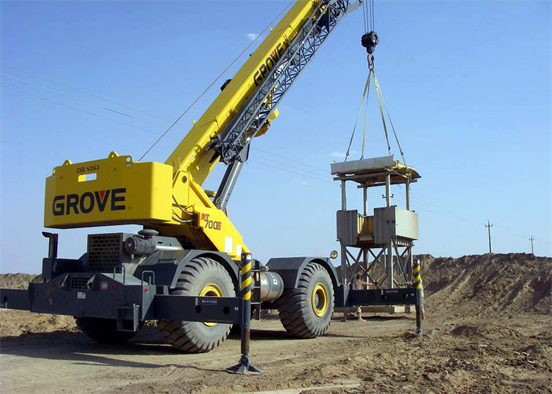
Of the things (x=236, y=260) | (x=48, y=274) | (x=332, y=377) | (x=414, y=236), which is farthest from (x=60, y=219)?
(x=414, y=236)

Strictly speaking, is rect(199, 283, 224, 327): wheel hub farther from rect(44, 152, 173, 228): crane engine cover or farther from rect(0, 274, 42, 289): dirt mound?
rect(0, 274, 42, 289): dirt mound

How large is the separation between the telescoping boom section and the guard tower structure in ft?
17.2

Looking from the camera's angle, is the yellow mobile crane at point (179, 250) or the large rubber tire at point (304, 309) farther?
the large rubber tire at point (304, 309)

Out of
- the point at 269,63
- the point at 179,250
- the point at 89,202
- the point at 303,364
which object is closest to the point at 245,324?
the point at 303,364

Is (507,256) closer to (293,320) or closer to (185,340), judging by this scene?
(293,320)

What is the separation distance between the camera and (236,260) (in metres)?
12.0

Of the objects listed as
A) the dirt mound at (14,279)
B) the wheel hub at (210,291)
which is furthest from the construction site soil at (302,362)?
the dirt mound at (14,279)

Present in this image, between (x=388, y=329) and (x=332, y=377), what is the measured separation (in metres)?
7.41

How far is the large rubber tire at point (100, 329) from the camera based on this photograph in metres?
11.2

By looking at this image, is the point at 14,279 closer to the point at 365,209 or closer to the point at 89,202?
the point at 365,209

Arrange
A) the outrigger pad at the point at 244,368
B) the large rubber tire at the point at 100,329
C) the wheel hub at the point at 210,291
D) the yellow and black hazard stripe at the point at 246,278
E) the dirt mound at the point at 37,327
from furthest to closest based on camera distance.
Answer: the dirt mound at the point at 37,327 < the large rubber tire at the point at 100,329 < the wheel hub at the point at 210,291 < the yellow and black hazard stripe at the point at 246,278 < the outrigger pad at the point at 244,368

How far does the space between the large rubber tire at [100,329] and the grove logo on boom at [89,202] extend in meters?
2.13

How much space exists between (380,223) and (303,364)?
10.8 metres

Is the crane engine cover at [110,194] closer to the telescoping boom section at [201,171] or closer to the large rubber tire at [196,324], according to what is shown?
the telescoping boom section at [201,171]
